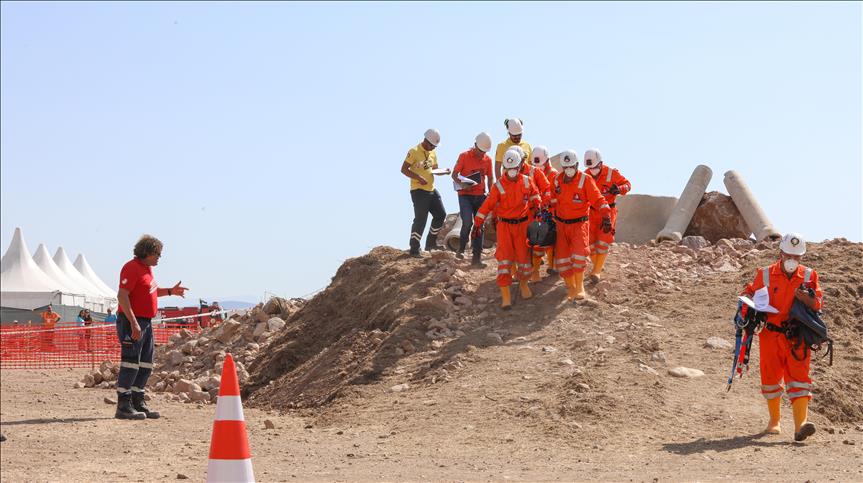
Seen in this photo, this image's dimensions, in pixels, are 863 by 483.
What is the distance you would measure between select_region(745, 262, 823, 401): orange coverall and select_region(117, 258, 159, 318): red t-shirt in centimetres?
587

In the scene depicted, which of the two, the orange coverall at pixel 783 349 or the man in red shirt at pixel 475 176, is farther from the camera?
the man in red shirt at pixel 475 176

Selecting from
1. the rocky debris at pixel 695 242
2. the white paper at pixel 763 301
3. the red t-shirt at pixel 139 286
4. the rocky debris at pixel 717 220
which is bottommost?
the white paper at pixel 763 301

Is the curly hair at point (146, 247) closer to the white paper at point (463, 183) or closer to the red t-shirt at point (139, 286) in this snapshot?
the red t-shirt at point (139, 286)

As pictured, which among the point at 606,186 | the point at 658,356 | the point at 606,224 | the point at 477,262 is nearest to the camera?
the point at 658,356

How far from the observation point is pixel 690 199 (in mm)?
18891

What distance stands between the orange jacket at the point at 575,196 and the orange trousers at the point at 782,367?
3.65 m

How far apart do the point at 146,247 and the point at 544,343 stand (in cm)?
451

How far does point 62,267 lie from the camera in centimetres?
4450

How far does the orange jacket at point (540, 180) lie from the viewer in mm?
14123

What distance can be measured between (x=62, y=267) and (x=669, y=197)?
30967mm

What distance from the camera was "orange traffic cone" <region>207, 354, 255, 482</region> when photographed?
646cm

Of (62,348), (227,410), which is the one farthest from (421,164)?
(62,348)

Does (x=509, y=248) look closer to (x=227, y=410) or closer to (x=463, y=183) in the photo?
(x=463, y=183)

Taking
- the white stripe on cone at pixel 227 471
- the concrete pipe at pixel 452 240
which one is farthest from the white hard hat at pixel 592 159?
the white stripe on cone at pixel 227 471
